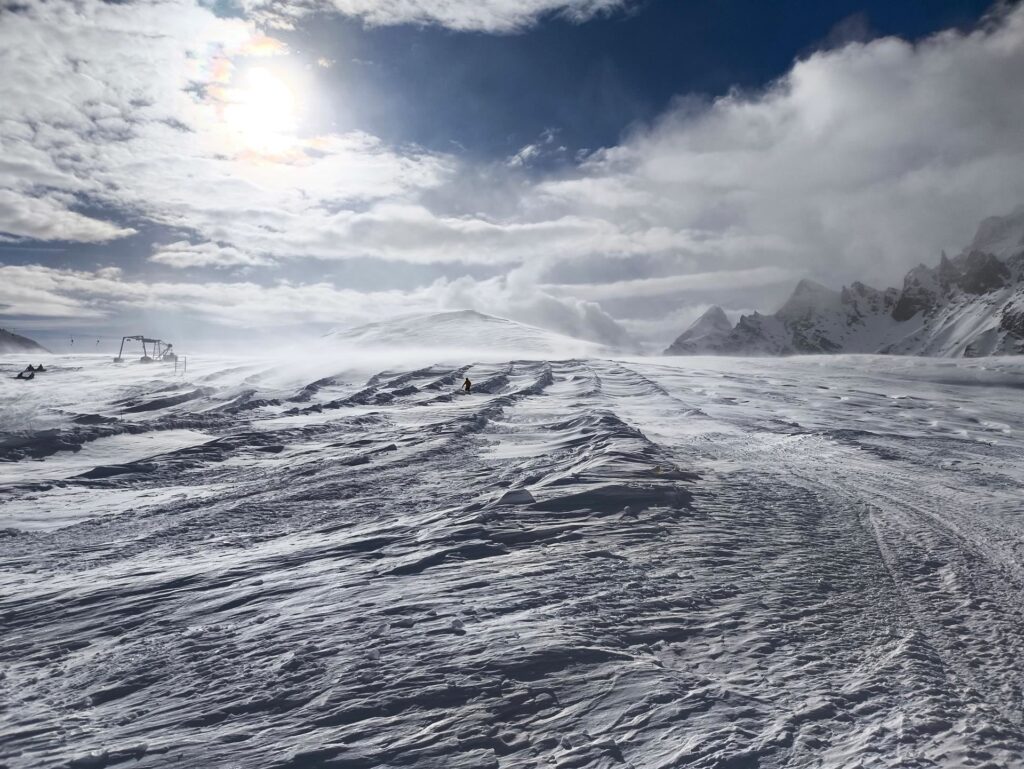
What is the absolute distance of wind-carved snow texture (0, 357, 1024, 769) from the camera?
3.98 meters

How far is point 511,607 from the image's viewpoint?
5.64m

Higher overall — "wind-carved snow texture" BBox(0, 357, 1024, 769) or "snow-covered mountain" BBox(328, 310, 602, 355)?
"snow-covered mountain" BBox(328, 310, 602, 355)

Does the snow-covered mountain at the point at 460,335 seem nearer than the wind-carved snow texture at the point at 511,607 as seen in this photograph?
No

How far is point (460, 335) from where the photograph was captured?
61.6 meters

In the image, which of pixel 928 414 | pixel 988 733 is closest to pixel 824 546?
pixel 988 733

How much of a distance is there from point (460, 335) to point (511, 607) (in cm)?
5665

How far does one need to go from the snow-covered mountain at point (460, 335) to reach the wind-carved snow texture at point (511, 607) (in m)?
39.3

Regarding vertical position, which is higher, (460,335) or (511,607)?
(460,335)

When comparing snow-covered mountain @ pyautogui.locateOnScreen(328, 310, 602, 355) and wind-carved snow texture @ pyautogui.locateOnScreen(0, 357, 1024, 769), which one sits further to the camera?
snow-covered mountain @ pyautogui.locateOnScreen(328, 310, 602, 355)

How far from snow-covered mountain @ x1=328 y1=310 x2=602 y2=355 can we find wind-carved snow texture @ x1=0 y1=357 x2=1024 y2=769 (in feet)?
129

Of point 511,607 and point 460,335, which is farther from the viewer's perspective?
point 460,335

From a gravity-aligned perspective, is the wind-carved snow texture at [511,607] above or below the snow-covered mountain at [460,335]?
below

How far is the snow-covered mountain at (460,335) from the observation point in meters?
54.8

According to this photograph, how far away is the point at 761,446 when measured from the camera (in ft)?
48.9
